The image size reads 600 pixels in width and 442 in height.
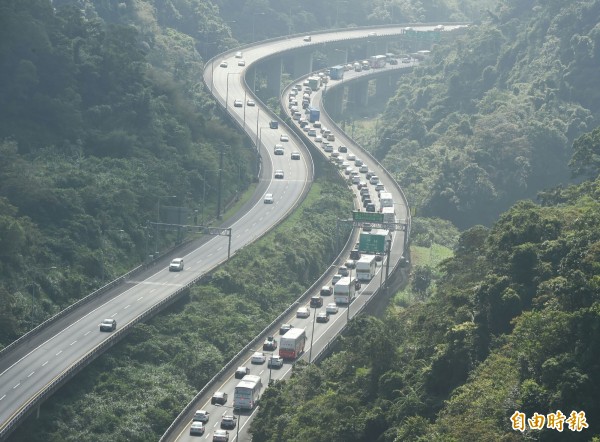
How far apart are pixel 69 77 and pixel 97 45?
10.7m

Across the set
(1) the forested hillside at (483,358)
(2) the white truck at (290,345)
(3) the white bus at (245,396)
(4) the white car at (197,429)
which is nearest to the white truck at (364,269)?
(1) the forested hillside at (483,358)

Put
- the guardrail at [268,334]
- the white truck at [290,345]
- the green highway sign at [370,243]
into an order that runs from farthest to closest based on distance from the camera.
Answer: the green highway sign at [370,243], the white truck at [290,345], the guardrail at [268,334]

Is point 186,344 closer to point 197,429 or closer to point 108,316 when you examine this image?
point 108,316

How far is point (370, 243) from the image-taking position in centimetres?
16438

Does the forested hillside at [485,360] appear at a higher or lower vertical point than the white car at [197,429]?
higher

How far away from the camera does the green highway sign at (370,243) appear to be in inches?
6471

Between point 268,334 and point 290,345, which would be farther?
point 268,334

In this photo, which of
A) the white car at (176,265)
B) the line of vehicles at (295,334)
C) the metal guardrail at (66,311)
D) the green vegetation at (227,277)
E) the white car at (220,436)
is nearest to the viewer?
the green vegetation at (227,277)

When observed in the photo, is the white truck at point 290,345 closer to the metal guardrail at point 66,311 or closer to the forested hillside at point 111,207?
the forested hillside at point 111,207

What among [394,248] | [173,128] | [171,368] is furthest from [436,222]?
[171,368]

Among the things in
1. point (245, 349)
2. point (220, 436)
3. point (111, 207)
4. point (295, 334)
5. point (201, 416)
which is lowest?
point (220, 436)

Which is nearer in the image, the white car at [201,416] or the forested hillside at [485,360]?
the forested hillside at [485,360]

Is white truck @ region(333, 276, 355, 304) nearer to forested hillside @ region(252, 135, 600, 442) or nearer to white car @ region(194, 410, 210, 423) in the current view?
forested hillside @ region(252, 135, 600, 442)

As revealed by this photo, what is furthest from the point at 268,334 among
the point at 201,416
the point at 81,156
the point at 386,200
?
the point at 386,200
